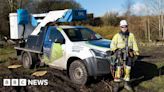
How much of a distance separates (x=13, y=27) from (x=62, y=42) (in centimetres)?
452

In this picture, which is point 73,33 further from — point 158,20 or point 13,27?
point 158,20

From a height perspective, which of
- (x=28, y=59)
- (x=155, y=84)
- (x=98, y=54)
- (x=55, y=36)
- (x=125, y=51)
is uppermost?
(x=55, y=36)

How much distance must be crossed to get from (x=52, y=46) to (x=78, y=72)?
1.71m

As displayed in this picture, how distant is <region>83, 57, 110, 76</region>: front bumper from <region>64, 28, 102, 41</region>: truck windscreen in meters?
1.49

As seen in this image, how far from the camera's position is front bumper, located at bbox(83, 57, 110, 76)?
29.7 ft

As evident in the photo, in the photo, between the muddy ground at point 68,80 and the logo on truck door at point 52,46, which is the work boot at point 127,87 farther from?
the logo on truck door at point 52,46

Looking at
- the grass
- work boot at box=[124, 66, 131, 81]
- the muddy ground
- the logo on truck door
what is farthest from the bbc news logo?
the grass

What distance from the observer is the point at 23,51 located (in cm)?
1284

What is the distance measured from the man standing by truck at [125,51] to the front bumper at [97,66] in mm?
486

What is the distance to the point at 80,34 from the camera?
35.7ft

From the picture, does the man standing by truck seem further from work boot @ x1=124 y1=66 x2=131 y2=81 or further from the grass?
the grass

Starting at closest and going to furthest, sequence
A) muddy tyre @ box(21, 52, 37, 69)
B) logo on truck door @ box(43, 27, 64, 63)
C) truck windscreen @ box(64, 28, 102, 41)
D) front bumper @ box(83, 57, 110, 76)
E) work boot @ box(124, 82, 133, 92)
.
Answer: work boot @ box(124, 82, 133, 92), front bumper @ box(83, 57, 110, 76), logo on truck door @ box(43, 27, 64, 63), truck windscreen @ box(64, 28, 102, 41), muddy tyre @ box(21, 52, 37, 69)

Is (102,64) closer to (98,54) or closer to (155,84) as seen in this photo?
(98,54)

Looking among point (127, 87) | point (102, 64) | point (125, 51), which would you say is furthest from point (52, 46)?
point (127, 87)
